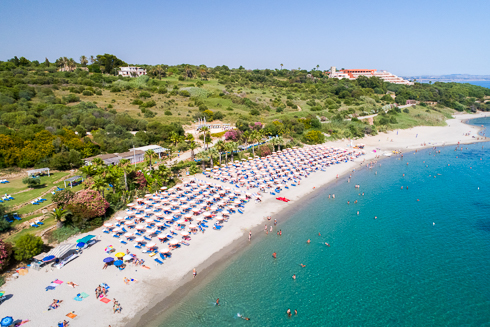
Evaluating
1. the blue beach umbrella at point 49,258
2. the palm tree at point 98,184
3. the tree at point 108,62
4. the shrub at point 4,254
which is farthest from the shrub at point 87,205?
the tree at point 108,62

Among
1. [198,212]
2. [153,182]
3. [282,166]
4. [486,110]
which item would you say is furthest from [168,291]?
[486,110]

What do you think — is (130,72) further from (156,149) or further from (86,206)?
(86,206)

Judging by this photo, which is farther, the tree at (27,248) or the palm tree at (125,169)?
the palm tree at (125,169)

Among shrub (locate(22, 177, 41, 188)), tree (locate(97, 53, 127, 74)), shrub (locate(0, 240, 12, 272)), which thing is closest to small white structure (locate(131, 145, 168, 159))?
shrub (locate(22, 177, 41, 188))

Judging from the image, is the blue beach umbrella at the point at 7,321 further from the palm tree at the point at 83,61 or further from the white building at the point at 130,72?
the palm tree at the point at 83,61

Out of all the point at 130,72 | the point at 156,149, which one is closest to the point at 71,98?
the point at 156,149

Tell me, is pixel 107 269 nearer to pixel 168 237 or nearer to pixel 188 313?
pixel 168 237
